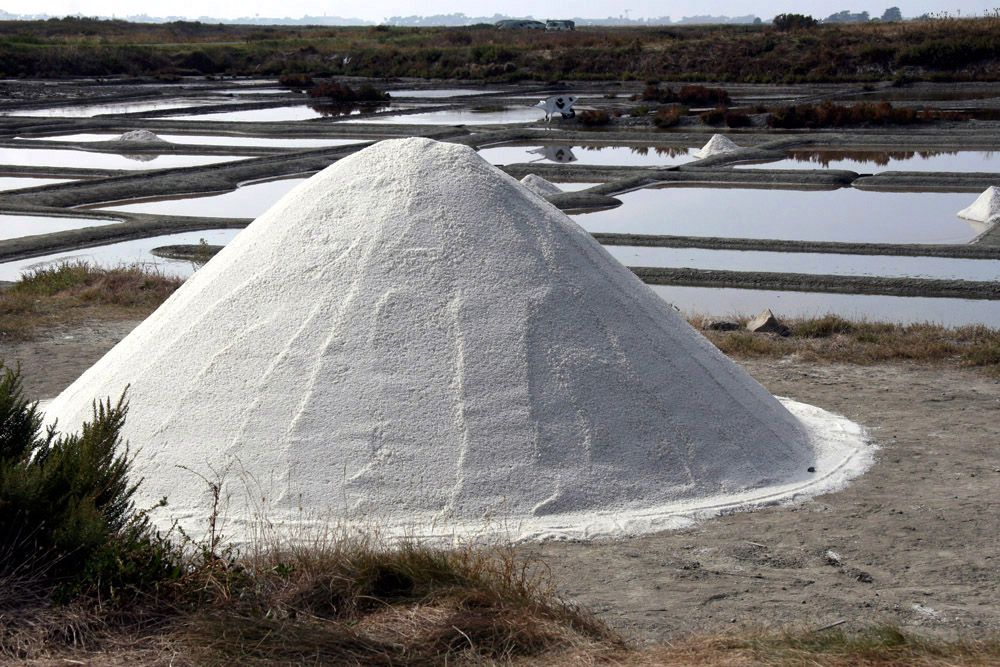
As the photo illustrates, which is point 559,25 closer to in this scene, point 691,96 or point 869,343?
point 691,96

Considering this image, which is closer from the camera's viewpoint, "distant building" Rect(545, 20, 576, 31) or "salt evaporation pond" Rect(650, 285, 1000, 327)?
"salt evaporation pond" Rect(650, 285, 1000, 327)

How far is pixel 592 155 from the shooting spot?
1759 cm

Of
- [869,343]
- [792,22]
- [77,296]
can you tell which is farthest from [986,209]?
[792,22]

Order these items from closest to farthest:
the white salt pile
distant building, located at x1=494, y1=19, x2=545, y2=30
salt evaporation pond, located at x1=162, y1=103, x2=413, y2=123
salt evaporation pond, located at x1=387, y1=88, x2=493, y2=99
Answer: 1. the white salt pile
2. salt evaporation pond, located at x1=162, y1=103, x2=413, y2=123
3. salt evaporation pond, located at x1=387, y1=88, x2=493, y2=99
4. distant building, located at x1=494, y1=19, x2=545, y2=30

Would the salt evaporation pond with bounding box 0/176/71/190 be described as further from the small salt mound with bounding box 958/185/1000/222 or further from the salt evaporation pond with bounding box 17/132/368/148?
the small salt mound with bounding box 958/185/1000/222

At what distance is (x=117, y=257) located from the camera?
1040 centimetres

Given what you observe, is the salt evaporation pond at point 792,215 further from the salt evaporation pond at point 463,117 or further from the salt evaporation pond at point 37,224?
the salt evaporation pond at point 463,117

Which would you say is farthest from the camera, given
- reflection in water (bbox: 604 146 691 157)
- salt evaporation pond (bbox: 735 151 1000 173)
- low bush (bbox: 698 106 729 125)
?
low bush (bbox: 698 106 729 125)

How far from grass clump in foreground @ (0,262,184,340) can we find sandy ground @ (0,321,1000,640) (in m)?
5.06

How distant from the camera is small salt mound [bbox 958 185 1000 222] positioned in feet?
38.0

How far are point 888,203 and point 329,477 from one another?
10.4 metres

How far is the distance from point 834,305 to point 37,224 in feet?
28.2

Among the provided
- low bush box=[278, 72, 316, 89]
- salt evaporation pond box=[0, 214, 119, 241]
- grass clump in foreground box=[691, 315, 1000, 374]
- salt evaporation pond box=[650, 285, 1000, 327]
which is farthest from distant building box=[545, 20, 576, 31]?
grass clump in foreground box=[691, 315, 1000, 374]

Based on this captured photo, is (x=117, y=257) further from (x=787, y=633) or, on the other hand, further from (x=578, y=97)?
(x=578, y=97)
